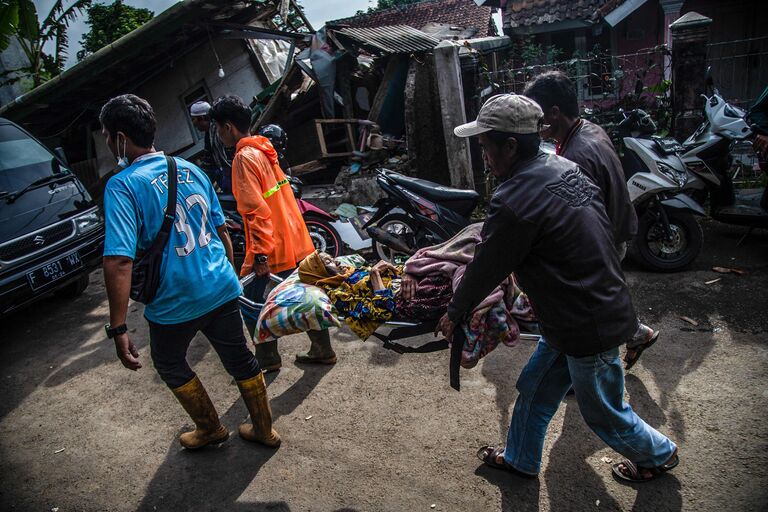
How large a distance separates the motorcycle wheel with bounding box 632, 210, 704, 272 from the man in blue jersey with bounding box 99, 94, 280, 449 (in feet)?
12.1

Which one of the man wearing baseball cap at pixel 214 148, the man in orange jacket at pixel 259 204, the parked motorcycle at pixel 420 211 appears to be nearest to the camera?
the man in orange jacket at pixel 259 204

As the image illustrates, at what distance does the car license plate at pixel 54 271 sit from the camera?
15.0 feet

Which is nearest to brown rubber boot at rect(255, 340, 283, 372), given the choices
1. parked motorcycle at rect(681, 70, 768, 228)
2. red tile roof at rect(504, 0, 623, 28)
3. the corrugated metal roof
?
parked motorcycle at rect(681, 70, 768, 228)

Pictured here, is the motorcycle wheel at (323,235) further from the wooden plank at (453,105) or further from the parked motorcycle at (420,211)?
the wooden plank at (453,105)

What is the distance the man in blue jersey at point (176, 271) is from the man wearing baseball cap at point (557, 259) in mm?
1304

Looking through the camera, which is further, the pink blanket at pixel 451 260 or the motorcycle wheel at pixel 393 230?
the motorcycle wheel at pixel 393 230

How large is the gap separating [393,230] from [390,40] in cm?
334

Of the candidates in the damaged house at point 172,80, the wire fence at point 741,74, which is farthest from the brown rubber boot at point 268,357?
the wire fence at point 741,74

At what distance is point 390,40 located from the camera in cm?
738

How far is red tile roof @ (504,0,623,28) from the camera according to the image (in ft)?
41.5

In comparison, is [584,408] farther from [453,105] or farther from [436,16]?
[436,16]

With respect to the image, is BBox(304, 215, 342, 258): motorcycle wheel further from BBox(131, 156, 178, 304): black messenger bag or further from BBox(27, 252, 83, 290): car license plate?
BBox(131, 156, 178, 304): black messenger bag

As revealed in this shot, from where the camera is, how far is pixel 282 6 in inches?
381

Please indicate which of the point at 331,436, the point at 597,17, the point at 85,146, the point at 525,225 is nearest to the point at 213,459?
the point at 331,436
